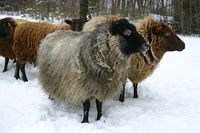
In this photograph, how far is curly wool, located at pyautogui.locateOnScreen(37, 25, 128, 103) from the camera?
6.01 m

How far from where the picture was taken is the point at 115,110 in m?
6.94

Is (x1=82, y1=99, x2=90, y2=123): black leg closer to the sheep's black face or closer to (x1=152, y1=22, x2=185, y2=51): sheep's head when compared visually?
the sheep's black face

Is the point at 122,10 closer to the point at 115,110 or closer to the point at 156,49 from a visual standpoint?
the point at 156,49

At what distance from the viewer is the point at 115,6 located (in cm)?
1984

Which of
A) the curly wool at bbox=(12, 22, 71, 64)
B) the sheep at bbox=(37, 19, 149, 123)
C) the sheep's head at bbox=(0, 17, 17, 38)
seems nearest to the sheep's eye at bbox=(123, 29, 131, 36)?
the sheep at bbox=(37, 19, 149, 123)

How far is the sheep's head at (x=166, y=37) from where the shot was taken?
7469 millimetres

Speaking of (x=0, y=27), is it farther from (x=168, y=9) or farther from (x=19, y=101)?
(x=168, y=9)

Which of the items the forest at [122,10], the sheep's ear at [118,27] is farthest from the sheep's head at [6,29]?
the forest at [122,10]

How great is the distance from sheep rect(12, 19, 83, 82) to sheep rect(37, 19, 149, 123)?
249 cm

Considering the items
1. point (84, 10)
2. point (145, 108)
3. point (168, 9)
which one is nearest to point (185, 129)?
point (145, 108)

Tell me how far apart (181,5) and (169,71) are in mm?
8382

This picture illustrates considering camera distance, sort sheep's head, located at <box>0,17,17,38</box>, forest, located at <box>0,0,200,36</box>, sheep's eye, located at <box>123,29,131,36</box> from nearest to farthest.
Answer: sheep's eye, located at <box>123,29,131,36</box>, sheep's head, located at <box>0,17,17,38</box>, forest, located at <box>0,0,200,36</box>

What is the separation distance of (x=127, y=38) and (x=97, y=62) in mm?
587

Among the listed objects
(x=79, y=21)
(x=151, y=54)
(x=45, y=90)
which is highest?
(x=79, y=21)
